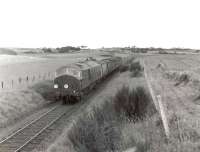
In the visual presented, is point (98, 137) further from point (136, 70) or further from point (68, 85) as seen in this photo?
point (136, 70)

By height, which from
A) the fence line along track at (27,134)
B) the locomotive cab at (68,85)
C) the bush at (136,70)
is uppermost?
the locomotive cab at (68,85)

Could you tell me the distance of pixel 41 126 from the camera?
18.7m

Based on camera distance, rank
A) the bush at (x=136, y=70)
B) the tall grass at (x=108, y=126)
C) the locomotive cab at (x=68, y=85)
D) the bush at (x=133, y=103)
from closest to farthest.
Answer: the tall grass at (x=108, y=126)
the bush at (x=133, y=103)
the locomotive cab at (x=68, y=85)
the bush at (x=136, y=70)

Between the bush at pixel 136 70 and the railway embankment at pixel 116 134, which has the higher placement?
the railway embankment at pixel 116 134

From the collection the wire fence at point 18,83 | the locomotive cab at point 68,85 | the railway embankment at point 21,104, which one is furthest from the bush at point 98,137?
the wire fence at point 18,83

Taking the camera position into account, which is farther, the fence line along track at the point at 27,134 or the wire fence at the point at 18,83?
the wire fence at the point at 18,83

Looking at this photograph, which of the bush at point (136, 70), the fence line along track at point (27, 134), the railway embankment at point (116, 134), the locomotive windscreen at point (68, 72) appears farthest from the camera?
the bush at point (136, 70)

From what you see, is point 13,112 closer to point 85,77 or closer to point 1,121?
point 1,121

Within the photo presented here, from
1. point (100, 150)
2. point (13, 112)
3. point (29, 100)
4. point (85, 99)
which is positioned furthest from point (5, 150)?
point (85, 99)

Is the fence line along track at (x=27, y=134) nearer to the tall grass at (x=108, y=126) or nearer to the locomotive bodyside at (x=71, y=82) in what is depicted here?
the tall grass at (x=108, y=126)

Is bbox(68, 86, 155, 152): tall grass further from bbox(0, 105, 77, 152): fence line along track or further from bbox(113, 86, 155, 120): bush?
bbox(0, 105, 77, 152): fence line along track

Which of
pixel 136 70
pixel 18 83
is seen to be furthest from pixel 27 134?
pixel 136 70

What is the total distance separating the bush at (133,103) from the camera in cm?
1513

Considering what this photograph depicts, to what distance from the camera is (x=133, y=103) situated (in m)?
15.6
